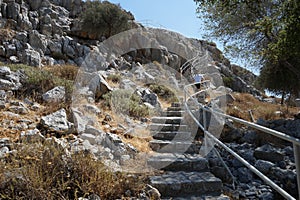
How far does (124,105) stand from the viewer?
616 cm

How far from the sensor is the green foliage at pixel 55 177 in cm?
230

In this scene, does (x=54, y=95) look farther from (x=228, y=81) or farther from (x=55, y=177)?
(x=228, y=81)

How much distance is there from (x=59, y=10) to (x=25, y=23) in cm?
458

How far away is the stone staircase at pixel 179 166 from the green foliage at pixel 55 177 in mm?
480

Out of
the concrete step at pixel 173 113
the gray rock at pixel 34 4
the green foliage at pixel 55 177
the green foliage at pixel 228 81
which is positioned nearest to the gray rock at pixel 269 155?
the concrete step at pixel 173 113

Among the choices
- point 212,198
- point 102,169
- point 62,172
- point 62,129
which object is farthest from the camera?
point 62,129

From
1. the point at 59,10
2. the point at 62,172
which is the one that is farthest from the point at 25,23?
the point at 62,172

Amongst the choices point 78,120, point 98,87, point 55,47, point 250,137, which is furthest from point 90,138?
point 55,47

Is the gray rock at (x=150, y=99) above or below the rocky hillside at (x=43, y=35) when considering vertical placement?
below

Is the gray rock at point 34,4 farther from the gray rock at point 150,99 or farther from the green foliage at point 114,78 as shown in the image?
the gray rock at point 150,99

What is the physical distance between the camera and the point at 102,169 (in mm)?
2652

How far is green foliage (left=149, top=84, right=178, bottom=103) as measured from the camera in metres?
9.16

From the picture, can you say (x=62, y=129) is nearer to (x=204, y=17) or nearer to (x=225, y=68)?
(x=204, y=17)

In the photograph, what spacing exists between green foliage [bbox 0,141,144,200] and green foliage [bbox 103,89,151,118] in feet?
10.4
